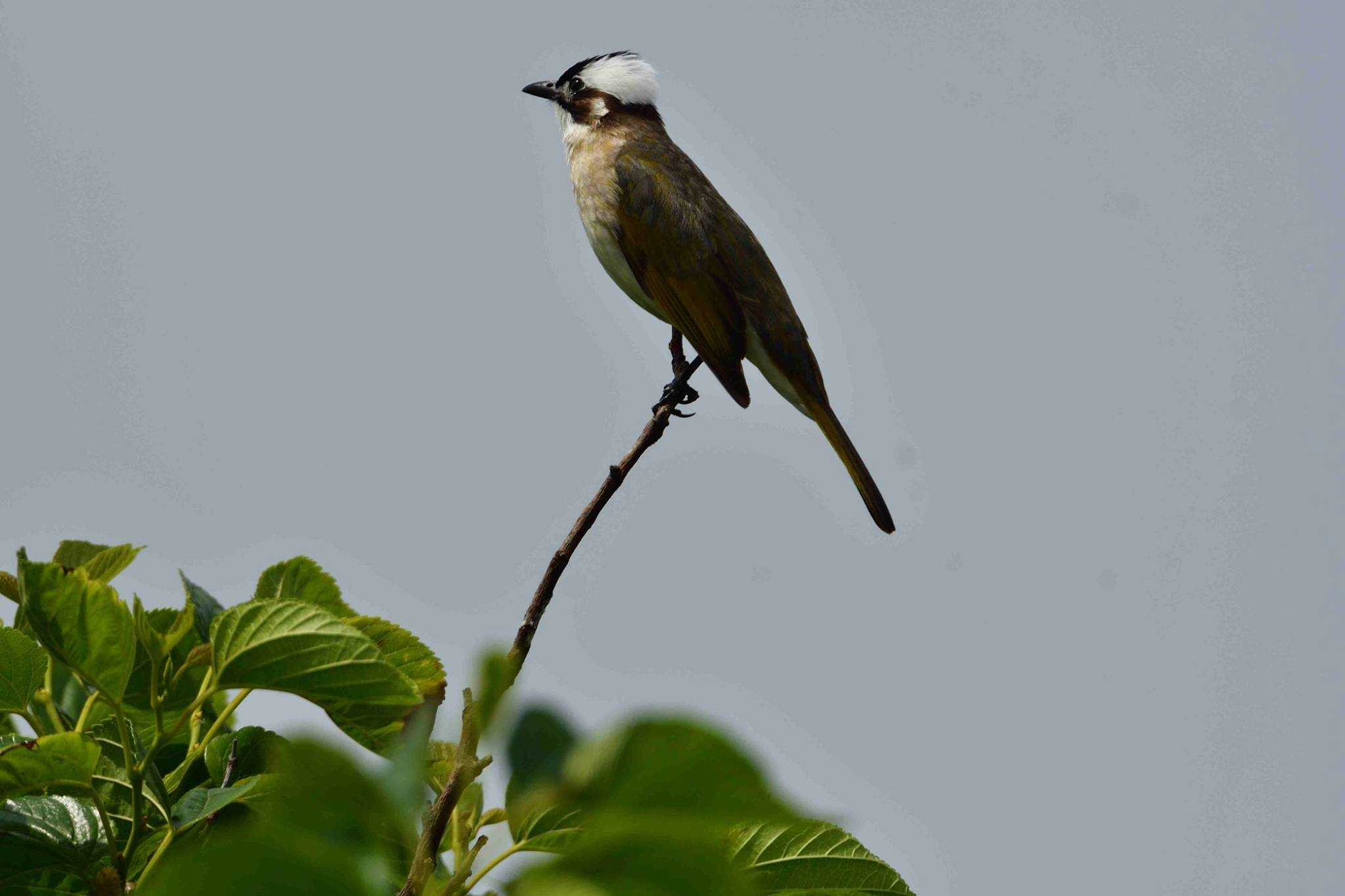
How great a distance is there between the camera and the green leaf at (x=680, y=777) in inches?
34.9

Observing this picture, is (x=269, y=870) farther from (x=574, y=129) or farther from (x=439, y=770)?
(x=574, y=129)

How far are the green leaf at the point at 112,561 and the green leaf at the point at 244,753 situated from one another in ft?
1.04

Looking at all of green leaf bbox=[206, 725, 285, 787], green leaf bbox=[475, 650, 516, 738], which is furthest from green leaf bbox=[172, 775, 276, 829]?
green leaf bbox=[475, 650, 516, 738]

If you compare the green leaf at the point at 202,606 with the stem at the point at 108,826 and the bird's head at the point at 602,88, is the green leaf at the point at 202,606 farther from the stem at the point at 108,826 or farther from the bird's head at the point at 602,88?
the bird's head at the point at 602,88

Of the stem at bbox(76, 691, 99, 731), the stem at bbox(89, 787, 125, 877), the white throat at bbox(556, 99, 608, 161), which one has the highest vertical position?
the white throat at bbox(556, 99, 608, 161)

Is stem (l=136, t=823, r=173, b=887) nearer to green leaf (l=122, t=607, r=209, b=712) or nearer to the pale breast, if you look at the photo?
green leaf (l=122, t=607, r=209, b=712)

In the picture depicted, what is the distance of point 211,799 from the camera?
169 cm

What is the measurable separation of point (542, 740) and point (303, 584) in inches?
44.0

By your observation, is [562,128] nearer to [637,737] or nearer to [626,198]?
[626,198]

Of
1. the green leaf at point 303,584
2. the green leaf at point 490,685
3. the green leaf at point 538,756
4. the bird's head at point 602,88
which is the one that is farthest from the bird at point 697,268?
the green leaf at point 490,685

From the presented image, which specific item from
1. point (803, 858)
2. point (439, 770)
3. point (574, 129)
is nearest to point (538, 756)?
point (803, 858)

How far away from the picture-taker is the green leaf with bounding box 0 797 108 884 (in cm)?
174

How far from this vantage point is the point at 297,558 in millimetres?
2084

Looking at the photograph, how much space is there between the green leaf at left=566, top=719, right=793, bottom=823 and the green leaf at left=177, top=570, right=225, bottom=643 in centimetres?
104
